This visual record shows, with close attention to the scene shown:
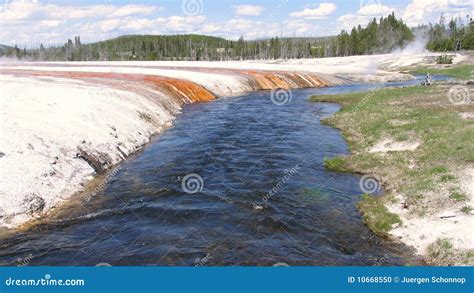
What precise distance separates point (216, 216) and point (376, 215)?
6.20 metres

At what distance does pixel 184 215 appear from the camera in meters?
16.9

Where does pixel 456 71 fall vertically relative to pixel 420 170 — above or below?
above

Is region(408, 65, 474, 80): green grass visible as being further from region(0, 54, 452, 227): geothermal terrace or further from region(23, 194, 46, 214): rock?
region(23, 194, 46, 214): rock

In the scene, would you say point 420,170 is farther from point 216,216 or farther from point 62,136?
point 62,136

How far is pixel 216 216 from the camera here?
Result: 55.0ft

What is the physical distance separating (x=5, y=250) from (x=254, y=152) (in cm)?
1563

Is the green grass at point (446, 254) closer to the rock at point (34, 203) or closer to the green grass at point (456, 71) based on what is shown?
the rock at point (34, 203)

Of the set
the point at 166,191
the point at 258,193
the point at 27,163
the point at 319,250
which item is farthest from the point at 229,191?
the point at 27,163

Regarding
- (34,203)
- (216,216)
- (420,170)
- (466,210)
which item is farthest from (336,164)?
A: (34,203)

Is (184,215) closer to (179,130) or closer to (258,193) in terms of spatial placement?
(258,193)

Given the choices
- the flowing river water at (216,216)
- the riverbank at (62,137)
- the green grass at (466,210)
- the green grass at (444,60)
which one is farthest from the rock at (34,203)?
the green grass at (444,60)

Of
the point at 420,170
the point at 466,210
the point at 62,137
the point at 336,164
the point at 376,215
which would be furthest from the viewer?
the point at 336,164

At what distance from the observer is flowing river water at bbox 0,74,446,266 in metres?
13.6

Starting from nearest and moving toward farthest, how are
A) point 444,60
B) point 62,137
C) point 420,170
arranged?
1. point 420,170
2. point 62,137
3. point 444,60
